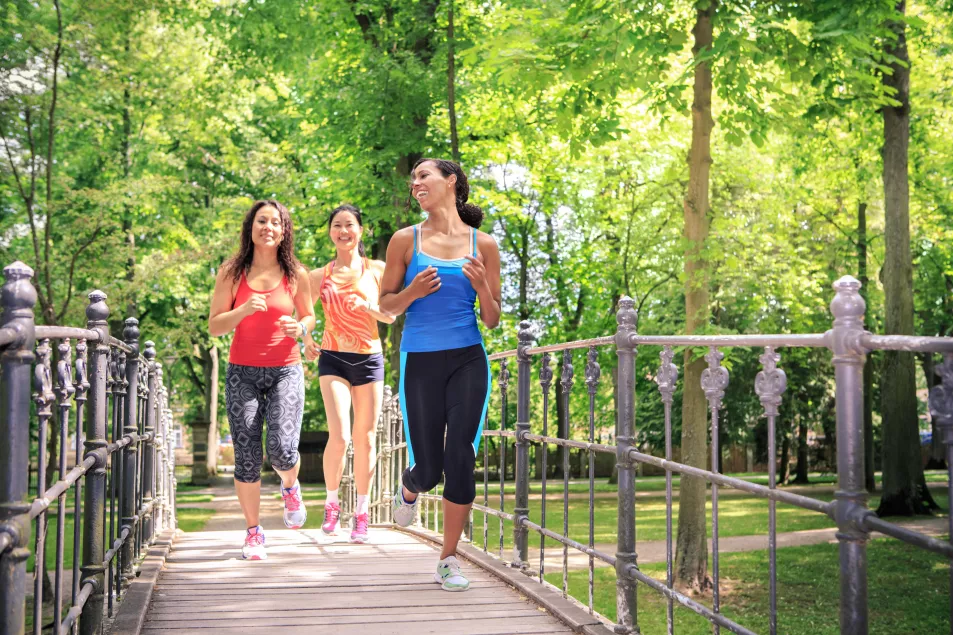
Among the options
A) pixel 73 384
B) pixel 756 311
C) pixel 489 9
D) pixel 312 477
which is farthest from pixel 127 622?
pixel 312 477

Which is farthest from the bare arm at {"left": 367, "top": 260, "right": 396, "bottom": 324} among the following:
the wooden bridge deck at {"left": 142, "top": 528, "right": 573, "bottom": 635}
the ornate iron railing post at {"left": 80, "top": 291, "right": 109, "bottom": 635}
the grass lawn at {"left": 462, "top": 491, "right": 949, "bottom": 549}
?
the grass lawn at {"left": 462, "top": 491, "right": 949, "bottom": 549}

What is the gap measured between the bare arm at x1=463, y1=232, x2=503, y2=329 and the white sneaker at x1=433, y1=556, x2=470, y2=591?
4.58 ft

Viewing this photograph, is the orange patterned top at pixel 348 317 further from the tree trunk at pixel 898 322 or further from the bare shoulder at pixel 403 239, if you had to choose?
the tree trunk at pixel 898 322

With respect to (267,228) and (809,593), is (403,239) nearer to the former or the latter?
(267,228)

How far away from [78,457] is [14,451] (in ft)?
4.80

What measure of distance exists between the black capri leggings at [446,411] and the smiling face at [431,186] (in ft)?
2.45

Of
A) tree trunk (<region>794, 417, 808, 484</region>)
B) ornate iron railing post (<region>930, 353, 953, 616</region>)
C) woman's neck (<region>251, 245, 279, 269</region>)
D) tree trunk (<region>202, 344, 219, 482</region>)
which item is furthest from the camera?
tree trunk (<region>794, 417, 808, 484</region>)

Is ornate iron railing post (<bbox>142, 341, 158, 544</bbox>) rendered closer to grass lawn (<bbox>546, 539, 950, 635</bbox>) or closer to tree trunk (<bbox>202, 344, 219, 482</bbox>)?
grass lawn (<bbox>546, 539, 950, 635</bbox>)

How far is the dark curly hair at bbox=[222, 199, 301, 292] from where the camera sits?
19.2ft

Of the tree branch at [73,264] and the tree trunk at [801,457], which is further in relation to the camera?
the tree trunk at [801,457]

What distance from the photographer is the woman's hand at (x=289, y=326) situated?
18.7ft

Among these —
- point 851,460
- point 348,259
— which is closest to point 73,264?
point 348,259

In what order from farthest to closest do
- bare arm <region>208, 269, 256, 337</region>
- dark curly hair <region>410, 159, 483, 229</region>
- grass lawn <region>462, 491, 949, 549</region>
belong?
grass lawn <region>462, 491, 949, 549</region>
bare arm <region>208, 269, 256, 337</region>
dark curly hair <region>410, 159, 483, 229</region>

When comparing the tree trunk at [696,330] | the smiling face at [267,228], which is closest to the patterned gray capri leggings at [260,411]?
the smiling face at [267,228]
